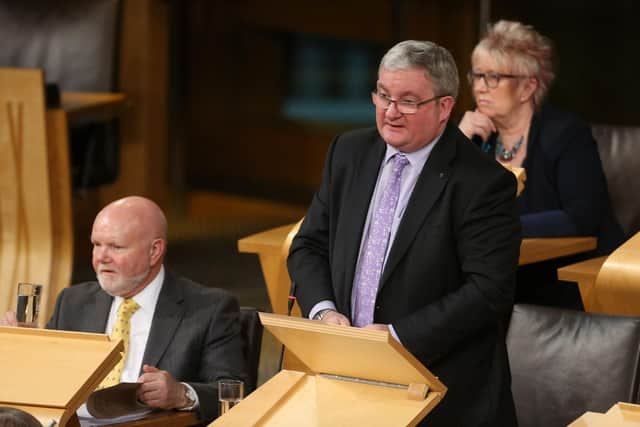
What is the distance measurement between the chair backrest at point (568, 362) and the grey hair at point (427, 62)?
2.51 ft

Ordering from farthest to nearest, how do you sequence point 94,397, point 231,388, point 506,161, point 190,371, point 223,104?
point 223,104, point 506,161, point 190,371, point 94,397, point 231,388

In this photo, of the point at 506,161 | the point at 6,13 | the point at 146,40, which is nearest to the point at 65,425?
the point at 506,161

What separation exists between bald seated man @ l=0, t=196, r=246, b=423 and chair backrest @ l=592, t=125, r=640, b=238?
72.7 inches

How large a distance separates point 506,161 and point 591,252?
17.1 inches

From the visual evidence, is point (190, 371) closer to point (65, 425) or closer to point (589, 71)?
point (65, 425)

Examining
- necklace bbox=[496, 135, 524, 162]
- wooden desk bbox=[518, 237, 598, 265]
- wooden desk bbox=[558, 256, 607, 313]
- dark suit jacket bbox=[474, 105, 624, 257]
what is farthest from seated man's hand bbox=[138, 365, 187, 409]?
necklace bbox=[496, 135, 524, 162]

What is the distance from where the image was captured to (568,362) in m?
3.76

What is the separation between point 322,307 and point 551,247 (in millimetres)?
1352

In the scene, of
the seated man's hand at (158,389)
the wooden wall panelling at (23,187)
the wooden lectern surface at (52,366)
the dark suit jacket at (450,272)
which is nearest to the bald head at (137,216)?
the seated man's hand at (158,389)

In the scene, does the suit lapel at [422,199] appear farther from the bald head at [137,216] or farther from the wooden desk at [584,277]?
the wooden desk at [584,277]

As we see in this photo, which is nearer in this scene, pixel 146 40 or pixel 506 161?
pixel 506 161

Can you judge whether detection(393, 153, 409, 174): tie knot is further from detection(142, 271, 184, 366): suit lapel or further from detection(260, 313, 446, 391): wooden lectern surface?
detection(142, 271, 184, 366): suit lapel

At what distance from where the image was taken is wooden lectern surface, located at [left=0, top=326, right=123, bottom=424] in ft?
9.85

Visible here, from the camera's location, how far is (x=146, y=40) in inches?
314
